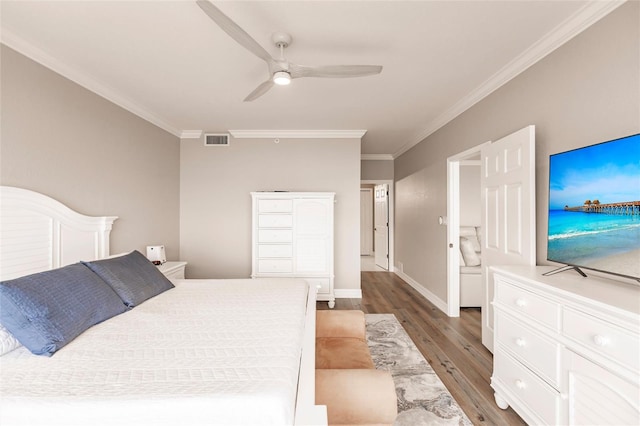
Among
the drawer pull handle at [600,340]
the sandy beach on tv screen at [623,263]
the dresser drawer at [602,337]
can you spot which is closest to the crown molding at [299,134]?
the sandy beach on tv screen at [623,263]

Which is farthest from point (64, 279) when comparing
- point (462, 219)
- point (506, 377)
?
point (462, 219)

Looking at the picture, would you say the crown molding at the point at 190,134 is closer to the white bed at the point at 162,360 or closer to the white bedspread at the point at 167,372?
the white bed at the point at 162,360

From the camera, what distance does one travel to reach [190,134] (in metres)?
4.31

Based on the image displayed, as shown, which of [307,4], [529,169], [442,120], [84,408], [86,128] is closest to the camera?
[84,408]

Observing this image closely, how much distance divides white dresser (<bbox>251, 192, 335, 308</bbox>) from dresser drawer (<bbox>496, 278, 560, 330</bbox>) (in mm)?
2314

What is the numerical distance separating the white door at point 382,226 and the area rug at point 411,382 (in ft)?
10.8

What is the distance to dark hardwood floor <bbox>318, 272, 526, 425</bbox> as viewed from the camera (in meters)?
1.90

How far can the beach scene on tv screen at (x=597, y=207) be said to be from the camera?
1343 mm

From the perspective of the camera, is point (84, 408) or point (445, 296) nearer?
point (84, 408)

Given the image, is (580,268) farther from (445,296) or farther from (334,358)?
(445,296)

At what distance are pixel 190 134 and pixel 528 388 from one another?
471 cm

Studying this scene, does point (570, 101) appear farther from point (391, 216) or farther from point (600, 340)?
point (391, 216)

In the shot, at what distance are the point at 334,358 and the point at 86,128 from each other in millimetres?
2921

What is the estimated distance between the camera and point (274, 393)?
3.31 ft
